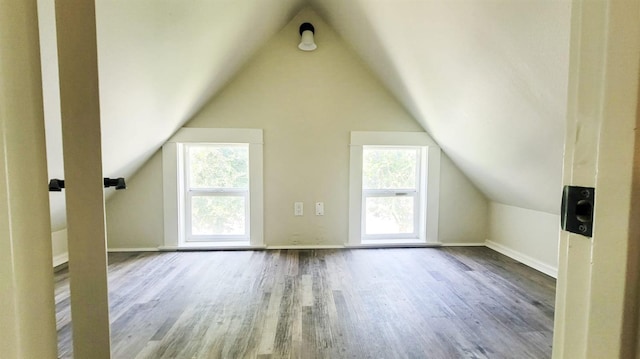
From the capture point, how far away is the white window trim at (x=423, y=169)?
292 centimetres

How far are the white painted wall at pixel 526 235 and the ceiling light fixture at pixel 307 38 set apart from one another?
2618 millimetres

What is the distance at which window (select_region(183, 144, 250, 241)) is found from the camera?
2.94m

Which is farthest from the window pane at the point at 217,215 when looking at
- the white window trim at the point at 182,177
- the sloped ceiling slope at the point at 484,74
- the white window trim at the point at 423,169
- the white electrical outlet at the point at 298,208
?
the sloped ceiling slope at the point at 484,74

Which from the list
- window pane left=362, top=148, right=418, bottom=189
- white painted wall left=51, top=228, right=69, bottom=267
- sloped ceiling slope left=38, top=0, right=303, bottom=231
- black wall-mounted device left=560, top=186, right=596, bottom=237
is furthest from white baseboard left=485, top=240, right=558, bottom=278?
white painted wall left=51, top=228, right=69, bottom=267

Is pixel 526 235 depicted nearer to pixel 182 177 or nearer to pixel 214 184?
pixel 214 184

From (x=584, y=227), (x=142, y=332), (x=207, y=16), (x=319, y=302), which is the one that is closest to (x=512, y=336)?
(x=319, y=302)

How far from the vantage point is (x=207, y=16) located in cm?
175

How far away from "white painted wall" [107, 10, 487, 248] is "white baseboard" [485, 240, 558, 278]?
5.17ft

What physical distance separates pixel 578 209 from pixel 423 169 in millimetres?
2803

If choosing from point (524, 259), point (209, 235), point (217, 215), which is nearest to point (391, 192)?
point (524, 259)

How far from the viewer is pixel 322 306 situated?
6.00 ft

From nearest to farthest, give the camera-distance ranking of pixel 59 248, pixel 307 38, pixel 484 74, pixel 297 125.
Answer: pixel 484 74, pixel 59 248, pixel 307 38, pixel 297 125

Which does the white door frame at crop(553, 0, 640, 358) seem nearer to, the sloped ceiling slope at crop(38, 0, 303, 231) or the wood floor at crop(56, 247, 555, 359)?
the wood floor at crop(56, 247, 555, 359)

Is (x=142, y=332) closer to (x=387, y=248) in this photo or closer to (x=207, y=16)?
(x=207, y=16)
